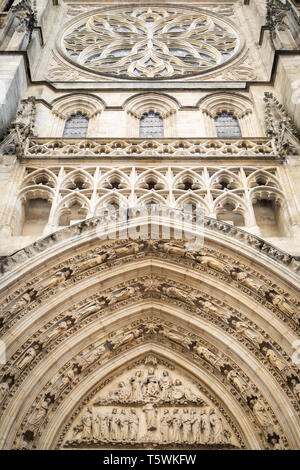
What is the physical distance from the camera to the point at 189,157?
32.7 ft

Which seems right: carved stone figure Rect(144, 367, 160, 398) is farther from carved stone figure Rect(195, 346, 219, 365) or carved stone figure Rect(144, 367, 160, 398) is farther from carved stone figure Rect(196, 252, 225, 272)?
carved stone figure Rect(196, 252, 225, 272)

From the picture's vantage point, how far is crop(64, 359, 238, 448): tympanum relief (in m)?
7.34

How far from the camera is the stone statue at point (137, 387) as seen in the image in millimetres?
7918

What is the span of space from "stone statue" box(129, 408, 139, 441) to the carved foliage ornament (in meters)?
10.4

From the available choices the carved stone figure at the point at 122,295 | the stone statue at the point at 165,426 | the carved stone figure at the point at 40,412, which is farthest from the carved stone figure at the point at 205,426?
the carved stone figure at the point at 40,412

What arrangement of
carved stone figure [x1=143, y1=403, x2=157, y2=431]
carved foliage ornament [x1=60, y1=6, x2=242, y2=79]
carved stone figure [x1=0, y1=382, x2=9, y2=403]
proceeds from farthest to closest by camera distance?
1. carved foliage ornament [x1=60, y1=6, x2=242, y2=79]
2. carved stone figure [x1=143, y1=403, x2=157, y2=431]
3. carved stone figure [x1=0, y1=382, x2=9, y2=403]

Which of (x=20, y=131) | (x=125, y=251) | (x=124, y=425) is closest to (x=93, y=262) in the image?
(x=125, y=251)

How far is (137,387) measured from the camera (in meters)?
8.07

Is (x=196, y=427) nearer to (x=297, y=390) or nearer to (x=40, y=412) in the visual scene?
(x=297, y=390)

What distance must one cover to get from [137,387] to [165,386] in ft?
1.62

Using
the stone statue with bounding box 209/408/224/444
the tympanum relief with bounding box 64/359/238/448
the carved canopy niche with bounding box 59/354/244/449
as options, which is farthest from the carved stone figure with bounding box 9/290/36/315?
the stone statue with bounding box 209/408/224/444

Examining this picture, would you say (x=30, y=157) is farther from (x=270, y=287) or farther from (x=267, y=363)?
(x=267, y=363)

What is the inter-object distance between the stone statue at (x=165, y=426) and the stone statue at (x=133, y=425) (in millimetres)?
410

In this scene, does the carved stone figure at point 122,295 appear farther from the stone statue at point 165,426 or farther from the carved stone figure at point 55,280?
the stone statue at point 165,426
